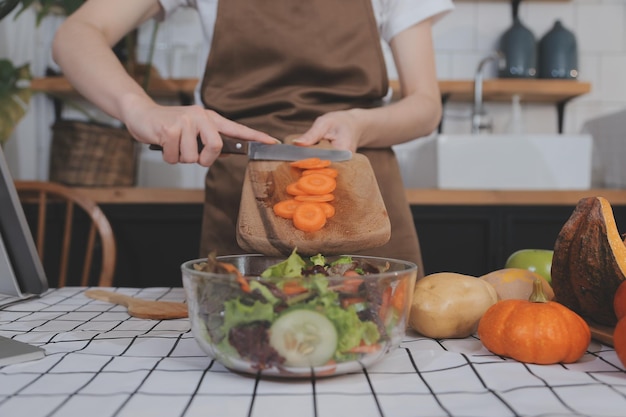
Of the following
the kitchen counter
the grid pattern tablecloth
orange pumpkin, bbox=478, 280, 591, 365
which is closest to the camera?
the grid pattern tablecloth

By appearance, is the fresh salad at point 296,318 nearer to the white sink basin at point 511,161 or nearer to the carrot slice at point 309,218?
the carrot slice at point 309,218

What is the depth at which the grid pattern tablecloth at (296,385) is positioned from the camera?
428mm

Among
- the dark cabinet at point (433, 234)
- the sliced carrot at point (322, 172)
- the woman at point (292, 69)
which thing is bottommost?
the dark cabinet at point (433, 234)

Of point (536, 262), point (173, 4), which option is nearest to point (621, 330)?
point (536, 262)

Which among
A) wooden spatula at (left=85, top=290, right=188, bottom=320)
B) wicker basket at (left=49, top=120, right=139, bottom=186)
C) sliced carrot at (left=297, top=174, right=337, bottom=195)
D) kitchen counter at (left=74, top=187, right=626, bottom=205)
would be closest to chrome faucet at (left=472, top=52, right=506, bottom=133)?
kitchen counter at (left=74, top=187, right=626, bottom=205)

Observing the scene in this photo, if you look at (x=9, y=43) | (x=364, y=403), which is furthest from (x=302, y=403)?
(x=9, y=43)

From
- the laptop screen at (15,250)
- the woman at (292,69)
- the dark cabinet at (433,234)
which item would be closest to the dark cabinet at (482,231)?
the dark cabinet at (433,234)

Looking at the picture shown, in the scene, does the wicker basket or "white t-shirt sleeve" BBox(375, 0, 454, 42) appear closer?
"white t-shirt sleeve" BBox(375, 0, 454, 42)

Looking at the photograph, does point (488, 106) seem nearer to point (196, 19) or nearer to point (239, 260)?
point (196, 19)

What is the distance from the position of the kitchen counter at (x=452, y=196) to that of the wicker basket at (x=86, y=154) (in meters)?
0.05

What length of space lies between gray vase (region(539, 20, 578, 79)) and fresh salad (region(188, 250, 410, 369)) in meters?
2.08

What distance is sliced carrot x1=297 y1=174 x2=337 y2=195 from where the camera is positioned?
74 centimetres

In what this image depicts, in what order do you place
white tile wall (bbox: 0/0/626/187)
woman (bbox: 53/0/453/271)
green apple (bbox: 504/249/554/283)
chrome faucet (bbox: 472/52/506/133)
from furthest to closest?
white tile wall (bbox: 0/0/626/187)
chrome faucet (bbox: 472/52/506/133)
woman (bbox: 53/0/453/271)
green apple (bbox: 504/249/554/283)

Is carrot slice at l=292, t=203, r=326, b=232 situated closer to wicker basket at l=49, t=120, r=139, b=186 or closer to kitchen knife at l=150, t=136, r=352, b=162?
kitchen knife at l=150, t=136, r=352, b=162
